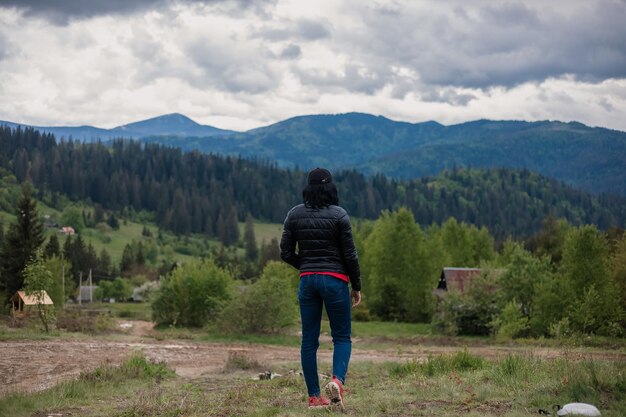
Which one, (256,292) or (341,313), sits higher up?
(341,313)

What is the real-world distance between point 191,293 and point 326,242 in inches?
1505

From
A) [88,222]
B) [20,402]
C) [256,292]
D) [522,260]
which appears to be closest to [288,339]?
[256,292]

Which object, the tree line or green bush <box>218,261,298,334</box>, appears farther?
the tree line

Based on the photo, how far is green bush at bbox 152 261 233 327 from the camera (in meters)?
45.1

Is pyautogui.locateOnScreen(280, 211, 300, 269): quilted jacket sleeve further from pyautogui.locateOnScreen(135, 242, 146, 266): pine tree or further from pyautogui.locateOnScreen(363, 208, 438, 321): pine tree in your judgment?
pyautogui.locateOnScreen(135, 242, 146, 266): pine tree

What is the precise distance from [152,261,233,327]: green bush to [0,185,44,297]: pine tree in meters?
16.5

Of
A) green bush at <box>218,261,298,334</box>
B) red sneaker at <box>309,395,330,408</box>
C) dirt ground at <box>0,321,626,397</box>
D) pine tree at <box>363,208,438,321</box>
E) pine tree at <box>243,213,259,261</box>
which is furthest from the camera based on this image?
pine tree at <box>243,213,259,261</box>

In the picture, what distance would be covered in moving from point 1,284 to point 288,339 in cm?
3480

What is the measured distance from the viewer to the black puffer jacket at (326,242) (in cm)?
854

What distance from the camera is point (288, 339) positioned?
114 feet

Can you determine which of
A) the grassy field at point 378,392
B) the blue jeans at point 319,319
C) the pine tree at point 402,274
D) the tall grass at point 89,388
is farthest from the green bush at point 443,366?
the pine tree at point 402,274

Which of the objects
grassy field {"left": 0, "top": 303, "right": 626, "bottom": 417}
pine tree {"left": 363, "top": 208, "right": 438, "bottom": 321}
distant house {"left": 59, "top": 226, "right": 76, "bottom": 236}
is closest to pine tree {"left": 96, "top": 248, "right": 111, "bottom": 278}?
distant house {"left": 59, "top": 226, "right": 76, "bottom": 236}

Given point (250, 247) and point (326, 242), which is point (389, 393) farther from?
point (250, 247)

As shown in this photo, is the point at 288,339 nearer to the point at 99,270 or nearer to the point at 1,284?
the point at 1,284
